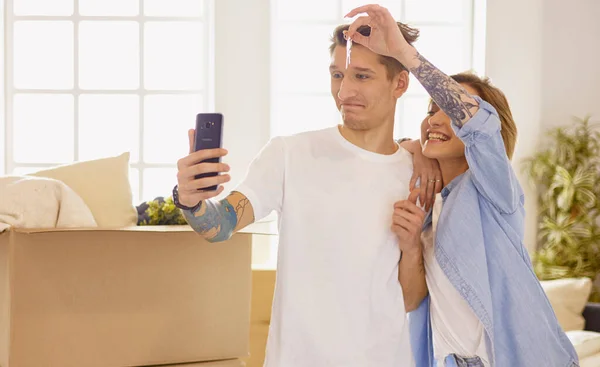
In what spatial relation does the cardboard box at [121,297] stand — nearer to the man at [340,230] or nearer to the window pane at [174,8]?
the man at [340,230]

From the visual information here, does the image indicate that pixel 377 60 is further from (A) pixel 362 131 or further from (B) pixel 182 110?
(B) pixel 182 110

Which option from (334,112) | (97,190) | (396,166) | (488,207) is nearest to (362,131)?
(396,166)

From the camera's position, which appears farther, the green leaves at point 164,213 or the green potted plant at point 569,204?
Answer: the green potted plant at point 569,204

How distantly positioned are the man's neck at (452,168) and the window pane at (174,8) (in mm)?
2776

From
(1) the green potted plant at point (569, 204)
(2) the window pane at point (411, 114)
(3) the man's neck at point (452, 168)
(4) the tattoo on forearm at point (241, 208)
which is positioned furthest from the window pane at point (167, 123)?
(4) the tattoo on forearm at point (241, 208)

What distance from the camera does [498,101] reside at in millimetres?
1601

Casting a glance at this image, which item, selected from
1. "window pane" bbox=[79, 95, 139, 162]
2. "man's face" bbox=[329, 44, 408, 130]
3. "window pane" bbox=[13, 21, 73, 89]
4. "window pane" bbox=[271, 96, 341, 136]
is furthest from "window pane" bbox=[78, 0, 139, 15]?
"man's face" bbox=[329, 44, 408, 130]

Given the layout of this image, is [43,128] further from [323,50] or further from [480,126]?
[480,126]

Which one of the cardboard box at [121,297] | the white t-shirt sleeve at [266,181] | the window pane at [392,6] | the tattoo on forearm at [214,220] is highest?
the window pane at [392,6]

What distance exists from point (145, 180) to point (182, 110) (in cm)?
45

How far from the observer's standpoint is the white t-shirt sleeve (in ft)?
4.64

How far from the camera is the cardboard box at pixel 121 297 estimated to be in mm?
1563

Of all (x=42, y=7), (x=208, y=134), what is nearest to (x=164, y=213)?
(x=208, y=134)

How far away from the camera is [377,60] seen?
5.16 feet
